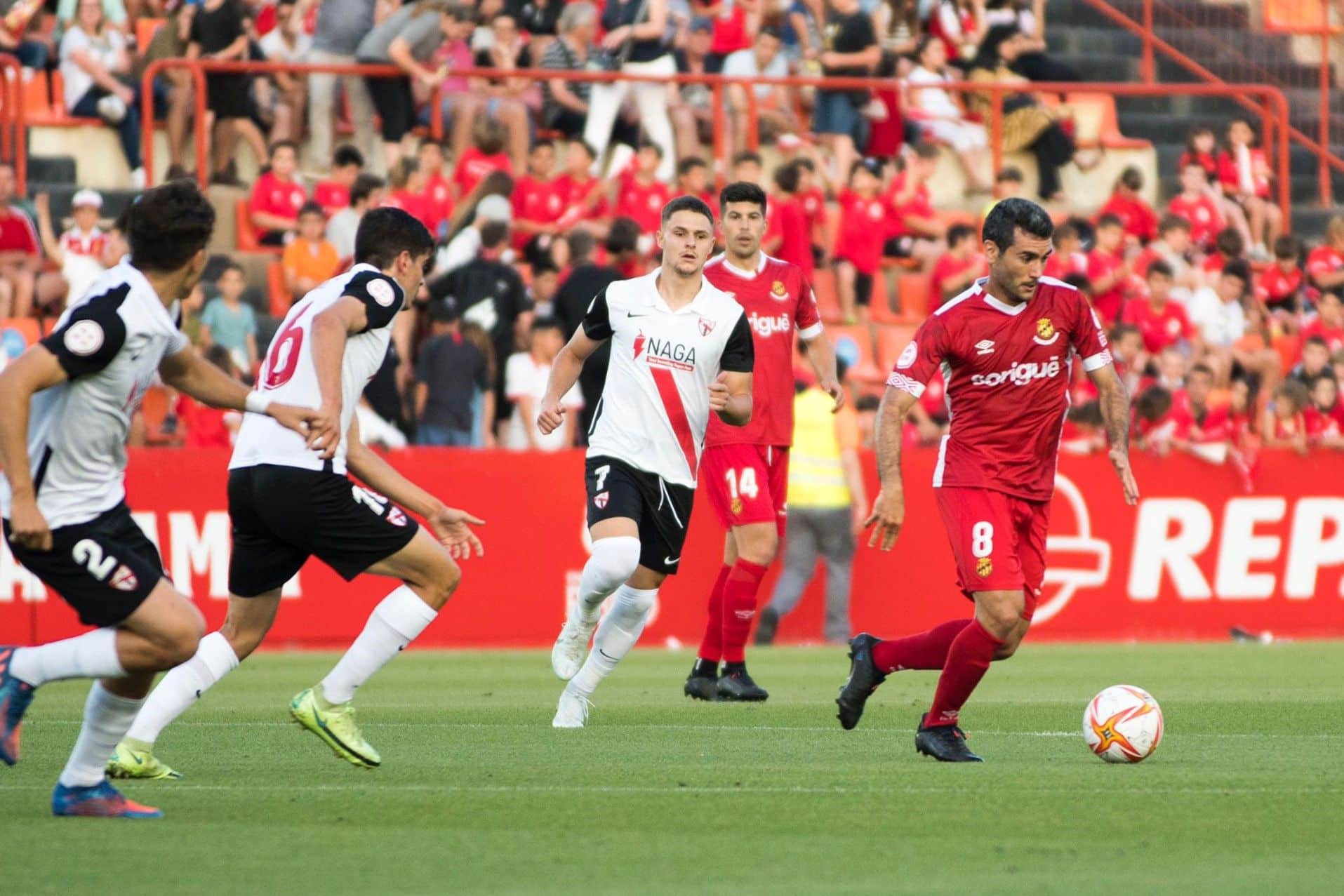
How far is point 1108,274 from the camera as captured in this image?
2108 centimetres

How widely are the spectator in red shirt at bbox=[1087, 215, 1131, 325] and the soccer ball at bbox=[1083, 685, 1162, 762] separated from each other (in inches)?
503

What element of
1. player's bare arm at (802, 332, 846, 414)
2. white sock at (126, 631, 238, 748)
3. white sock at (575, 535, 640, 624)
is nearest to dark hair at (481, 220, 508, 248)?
player's bare arm at (802, 332, 846, 414)

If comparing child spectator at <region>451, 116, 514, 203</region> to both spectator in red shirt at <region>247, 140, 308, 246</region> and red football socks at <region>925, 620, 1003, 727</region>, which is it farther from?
red football socks at <region>925, 620, 1003, 727</region>

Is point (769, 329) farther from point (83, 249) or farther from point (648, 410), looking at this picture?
point (83, 249)

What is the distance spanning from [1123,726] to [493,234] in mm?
11454

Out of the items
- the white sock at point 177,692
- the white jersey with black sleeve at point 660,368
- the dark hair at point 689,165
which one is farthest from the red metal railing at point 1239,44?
the white sock at point 177,692

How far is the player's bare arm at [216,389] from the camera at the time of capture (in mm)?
7078

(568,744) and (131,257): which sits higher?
(131,257)

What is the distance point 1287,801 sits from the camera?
727 centimetres

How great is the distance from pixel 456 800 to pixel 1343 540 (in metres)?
13.0

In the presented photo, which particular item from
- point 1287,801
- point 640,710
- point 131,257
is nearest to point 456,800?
point 131,257

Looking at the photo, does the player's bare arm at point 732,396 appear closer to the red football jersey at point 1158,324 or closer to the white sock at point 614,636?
the white sock at point 614,636

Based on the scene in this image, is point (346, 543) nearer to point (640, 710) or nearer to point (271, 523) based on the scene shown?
point (271, 523)

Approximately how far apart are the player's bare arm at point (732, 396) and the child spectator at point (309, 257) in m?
8.95
